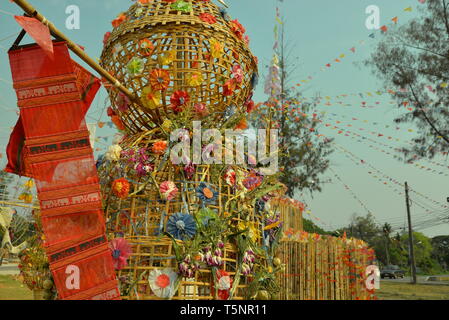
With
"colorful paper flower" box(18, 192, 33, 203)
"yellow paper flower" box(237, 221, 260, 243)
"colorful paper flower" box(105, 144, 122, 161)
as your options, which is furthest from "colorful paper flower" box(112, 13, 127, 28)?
"yellow paper flower" box(237, 221, 260, 243)

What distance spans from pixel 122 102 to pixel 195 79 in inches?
29.9

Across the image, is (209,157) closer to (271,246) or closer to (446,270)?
(271,246)

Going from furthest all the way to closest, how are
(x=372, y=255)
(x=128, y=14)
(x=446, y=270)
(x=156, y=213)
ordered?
(x=446, y=270)
(x=372, y=255)
(x=128, y=14)
(x=156, y=213)

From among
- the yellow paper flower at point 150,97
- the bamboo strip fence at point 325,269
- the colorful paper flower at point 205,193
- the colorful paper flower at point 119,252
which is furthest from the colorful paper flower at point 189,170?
the bamboo strip fence at point 325,269

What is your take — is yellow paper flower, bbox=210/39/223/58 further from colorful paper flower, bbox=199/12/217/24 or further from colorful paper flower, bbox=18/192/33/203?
colorful paper flower, bbox=18/192/33/203

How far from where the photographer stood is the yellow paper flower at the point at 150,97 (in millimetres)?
3426

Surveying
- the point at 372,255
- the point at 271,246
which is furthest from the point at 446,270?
the point at 271,246

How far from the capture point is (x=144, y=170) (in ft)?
10.5

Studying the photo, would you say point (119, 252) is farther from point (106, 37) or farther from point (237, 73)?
point (106, 37)

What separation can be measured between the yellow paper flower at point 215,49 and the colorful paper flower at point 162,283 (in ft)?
6.23

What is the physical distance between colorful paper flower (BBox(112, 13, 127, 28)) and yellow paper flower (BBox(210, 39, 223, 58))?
0.97m

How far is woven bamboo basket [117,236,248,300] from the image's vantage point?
277cm

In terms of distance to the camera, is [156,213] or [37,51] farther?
[156,213]

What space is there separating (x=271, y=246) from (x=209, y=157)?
981 millimetres
